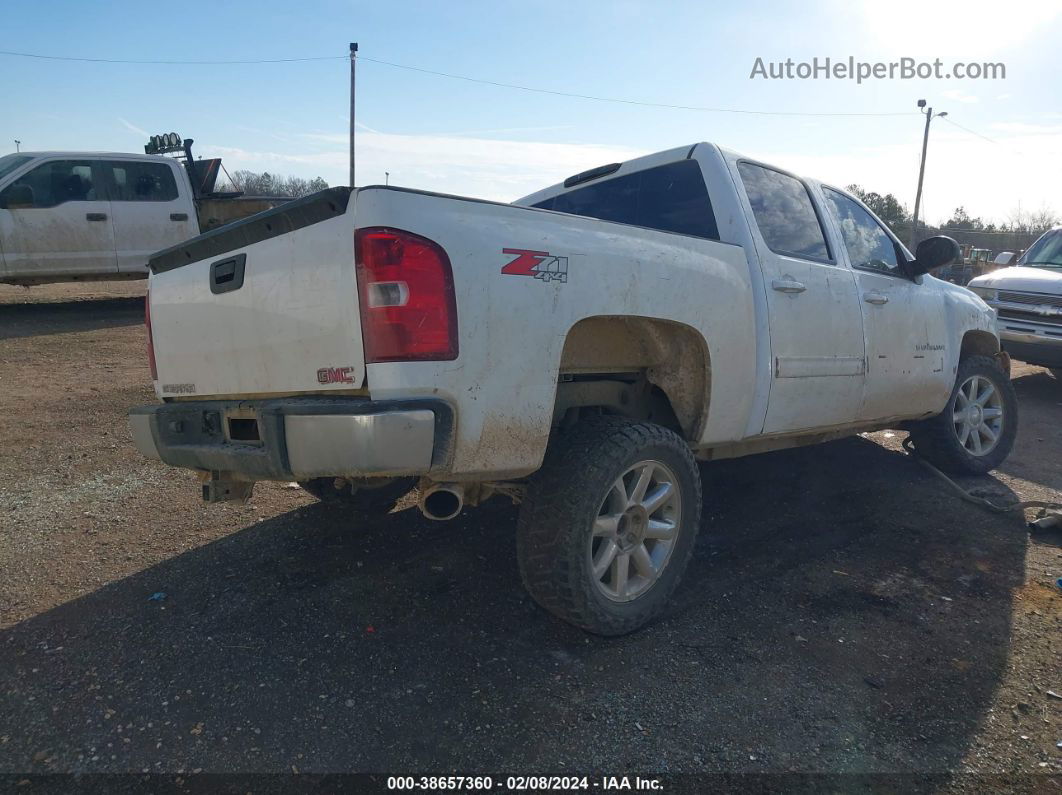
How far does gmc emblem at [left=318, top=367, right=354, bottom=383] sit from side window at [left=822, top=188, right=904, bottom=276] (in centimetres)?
318

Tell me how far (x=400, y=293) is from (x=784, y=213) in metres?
2.51

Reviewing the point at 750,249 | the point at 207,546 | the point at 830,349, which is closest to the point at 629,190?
the point at 750,249

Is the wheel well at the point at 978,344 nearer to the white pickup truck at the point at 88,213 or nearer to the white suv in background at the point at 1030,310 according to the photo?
the white suv in background at the point at 1030,310

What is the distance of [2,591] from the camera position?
134 inches

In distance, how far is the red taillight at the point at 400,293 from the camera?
234cm

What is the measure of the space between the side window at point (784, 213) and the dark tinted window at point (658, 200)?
0.84 ft

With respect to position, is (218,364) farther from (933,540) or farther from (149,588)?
(933,540)

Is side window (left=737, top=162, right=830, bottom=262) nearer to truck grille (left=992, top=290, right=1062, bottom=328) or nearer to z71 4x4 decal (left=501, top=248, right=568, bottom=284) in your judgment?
z71 4x4 decal (left=501, top=248, right=568, bottom=284)

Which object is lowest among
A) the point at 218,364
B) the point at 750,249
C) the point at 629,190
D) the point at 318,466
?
the point at 318,466

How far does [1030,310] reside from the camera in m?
8.30

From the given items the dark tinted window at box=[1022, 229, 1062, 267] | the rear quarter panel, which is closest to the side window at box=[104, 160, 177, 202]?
the rear quarter panel

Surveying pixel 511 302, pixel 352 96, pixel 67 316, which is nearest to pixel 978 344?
pixel 511 302

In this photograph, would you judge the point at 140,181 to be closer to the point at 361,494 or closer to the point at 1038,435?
the point at 361,494

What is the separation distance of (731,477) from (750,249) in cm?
210
